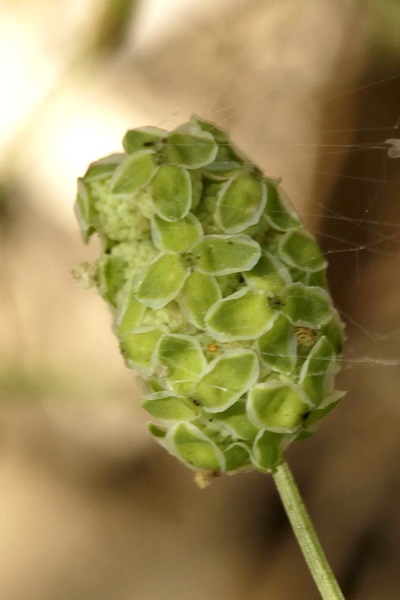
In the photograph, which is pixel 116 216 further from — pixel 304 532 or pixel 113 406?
pixel 113 406

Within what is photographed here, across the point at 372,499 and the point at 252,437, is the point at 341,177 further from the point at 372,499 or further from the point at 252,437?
the point at 372,499

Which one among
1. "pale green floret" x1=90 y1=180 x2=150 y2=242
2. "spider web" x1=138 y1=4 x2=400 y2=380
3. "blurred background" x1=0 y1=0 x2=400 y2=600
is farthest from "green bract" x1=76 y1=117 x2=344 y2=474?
"blurred background" x1=0 y1=0 x2=400 y2=600

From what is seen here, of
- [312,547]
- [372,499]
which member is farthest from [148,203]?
[372,499]

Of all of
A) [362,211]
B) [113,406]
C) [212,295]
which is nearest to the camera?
[212,295]

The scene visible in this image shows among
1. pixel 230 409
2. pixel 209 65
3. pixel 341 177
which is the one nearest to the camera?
pixel 230 409

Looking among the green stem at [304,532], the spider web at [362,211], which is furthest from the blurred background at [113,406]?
the green stem at [304,532]

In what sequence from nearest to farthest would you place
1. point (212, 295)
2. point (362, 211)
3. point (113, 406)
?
1. point (212, 295)
2. point (362, 211)
3. point (113, 406)

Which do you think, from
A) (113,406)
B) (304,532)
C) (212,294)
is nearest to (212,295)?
(212,294)

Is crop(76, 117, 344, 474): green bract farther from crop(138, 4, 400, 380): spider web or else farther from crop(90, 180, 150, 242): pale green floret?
crop(138, 4, 400, 380): spider web
